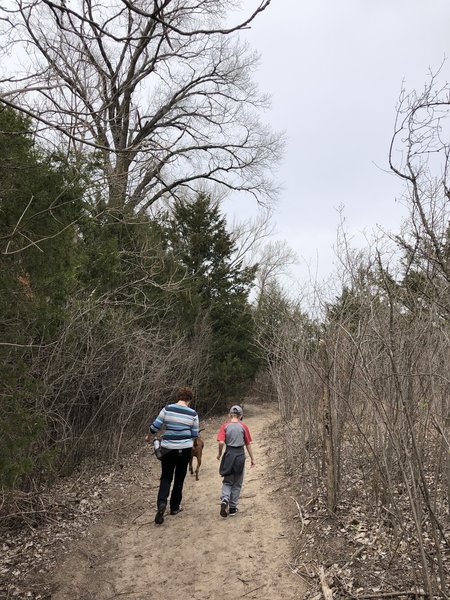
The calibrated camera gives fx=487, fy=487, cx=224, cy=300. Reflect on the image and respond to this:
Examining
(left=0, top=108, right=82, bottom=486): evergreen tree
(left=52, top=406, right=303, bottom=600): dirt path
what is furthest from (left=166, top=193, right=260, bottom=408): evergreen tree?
(left=0, top=108, right=82, bottom=486): evergreen tree

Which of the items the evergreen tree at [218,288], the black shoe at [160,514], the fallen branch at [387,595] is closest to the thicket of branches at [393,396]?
the fallen branch at [387,595]

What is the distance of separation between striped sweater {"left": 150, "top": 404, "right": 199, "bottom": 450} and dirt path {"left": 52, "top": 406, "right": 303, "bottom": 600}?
103 centimetres

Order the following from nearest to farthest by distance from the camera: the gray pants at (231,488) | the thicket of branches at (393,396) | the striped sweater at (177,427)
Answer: the thicket of branches at (393,396), the striped sweater at (177,427), the gray pants at (231,488)

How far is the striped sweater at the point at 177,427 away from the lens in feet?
19.9

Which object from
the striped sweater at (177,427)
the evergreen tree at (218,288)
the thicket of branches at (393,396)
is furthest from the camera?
the evergreen tree at (218,288)

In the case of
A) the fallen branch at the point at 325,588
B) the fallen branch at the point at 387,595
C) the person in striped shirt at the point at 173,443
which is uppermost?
the person in striped shirt at the point at 173,443

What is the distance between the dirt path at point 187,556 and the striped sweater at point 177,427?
1028 mm

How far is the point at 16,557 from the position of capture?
205 inches

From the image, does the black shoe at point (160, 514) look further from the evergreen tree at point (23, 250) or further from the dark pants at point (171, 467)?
the evergreen tree at point (23, 250)

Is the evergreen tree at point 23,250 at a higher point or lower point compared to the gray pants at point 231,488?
higher

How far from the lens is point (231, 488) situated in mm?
6434

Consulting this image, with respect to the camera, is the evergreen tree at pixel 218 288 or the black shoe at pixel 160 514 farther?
the evergreen tree at pixel 218 288

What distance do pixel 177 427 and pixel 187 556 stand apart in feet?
4.83

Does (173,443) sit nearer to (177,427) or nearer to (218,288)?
(177,427)
